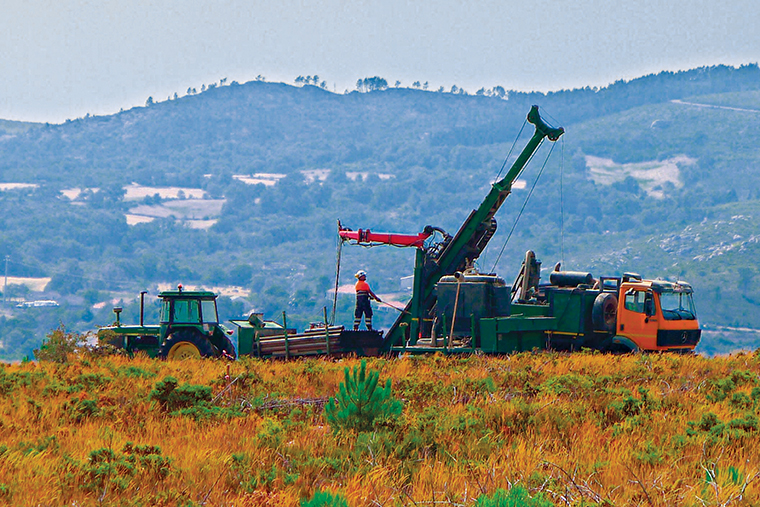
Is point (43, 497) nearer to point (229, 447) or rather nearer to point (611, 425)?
point (229, 447)

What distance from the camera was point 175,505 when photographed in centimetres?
850

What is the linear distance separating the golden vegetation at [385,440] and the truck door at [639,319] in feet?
19.2

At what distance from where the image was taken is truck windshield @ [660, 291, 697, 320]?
23234 millimetres

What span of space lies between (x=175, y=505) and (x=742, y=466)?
5.55 m

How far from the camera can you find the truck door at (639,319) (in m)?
22.9

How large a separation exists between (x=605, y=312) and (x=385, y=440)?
13242 millimetres

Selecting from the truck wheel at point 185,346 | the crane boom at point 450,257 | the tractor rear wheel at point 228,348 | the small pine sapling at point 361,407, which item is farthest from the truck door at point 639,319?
the small pine sapling at point 361,407

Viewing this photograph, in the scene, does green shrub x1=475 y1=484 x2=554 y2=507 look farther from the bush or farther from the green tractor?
the green tractor

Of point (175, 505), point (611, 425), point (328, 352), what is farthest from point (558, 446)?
point (328, 352)

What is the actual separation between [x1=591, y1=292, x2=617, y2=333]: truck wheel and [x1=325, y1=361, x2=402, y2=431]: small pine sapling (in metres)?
12.0

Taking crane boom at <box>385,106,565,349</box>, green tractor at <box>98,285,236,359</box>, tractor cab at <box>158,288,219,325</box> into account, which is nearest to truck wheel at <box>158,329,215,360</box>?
green tractor at <box>98,285,236,359</box>

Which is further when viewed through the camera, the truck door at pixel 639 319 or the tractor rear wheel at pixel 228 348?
the tractor rear wheel at pixel 228 348

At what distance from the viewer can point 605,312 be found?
2288cm

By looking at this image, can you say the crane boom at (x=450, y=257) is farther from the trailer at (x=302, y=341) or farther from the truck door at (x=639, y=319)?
the truck door at (x=639, y=319)
